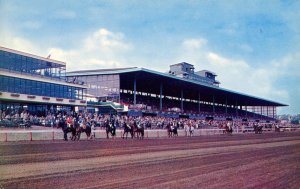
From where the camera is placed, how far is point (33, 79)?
128ft

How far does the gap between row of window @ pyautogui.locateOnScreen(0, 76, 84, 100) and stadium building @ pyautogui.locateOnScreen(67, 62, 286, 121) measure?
8.62ft

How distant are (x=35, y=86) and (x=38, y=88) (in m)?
0.42

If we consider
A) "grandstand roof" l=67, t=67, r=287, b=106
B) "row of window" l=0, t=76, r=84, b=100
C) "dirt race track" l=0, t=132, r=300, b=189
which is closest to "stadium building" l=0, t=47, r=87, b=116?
"row of window" l=0, t=76, r=84, b=100

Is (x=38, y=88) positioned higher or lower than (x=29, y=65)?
lower

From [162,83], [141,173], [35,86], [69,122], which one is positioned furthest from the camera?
[162,83]

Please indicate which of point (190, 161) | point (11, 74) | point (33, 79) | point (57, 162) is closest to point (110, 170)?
point (57, 162)

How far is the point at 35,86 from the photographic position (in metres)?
38.9

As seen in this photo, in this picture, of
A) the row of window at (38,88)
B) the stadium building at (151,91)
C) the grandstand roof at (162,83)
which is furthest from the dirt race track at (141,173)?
the grandstand roof at (162,83)

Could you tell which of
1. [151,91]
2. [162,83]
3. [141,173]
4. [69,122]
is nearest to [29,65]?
[69,122]

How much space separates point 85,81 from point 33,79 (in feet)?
45.7

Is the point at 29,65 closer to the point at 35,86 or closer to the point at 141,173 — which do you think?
the point at 35,86

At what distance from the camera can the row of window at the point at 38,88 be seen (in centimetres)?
3475

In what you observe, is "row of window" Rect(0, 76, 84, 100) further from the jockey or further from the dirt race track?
the dirt race track

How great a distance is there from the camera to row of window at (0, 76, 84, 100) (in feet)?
114
